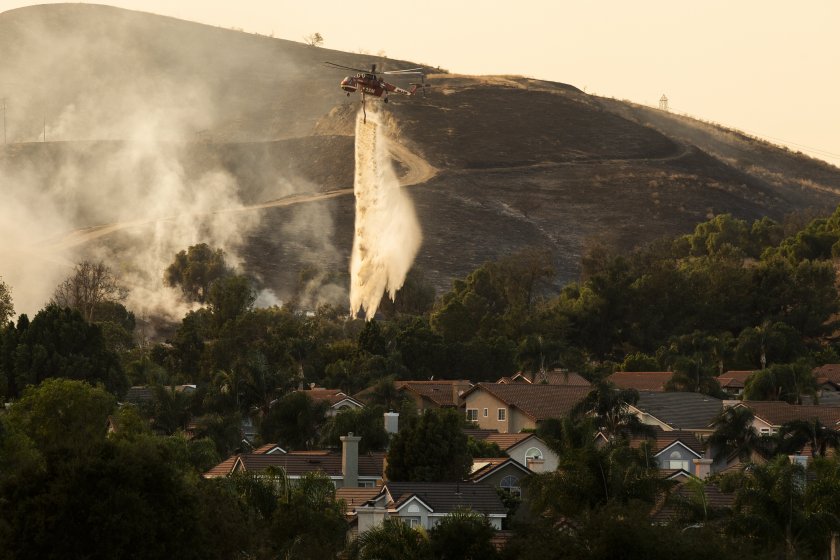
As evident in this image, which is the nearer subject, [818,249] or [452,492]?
[452,492]

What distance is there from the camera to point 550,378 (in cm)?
11669

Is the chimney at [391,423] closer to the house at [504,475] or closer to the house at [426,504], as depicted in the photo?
the house at [504,475]

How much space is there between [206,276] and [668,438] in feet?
334

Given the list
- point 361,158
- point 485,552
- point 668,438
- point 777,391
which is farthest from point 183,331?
point 485,552

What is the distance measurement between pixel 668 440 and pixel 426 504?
24483 mm

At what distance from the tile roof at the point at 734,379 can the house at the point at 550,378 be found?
8764mm

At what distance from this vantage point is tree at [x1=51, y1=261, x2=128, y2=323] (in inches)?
5778

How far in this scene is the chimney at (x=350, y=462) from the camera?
65812 millimetres

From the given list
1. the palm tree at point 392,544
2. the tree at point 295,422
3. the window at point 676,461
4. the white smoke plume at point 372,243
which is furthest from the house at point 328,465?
the white smoke plume at point 372,243

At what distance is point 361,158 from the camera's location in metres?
154

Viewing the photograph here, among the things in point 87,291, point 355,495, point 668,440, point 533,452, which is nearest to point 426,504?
point 355,495

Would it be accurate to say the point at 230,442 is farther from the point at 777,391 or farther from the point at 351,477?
the point at 777,391

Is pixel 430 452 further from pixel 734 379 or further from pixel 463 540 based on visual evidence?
pixel 734 379

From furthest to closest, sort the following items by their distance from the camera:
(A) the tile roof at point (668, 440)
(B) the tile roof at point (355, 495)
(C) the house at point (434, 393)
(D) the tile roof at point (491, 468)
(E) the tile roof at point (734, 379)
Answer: (E) the tile roof at point (734, 379) → (C) the house at point (434, 393) → (A) the tile roof at point (668, 440) → (D) the tile roof at point (491, 468) → (B) the tile roof at point (355, 495)
